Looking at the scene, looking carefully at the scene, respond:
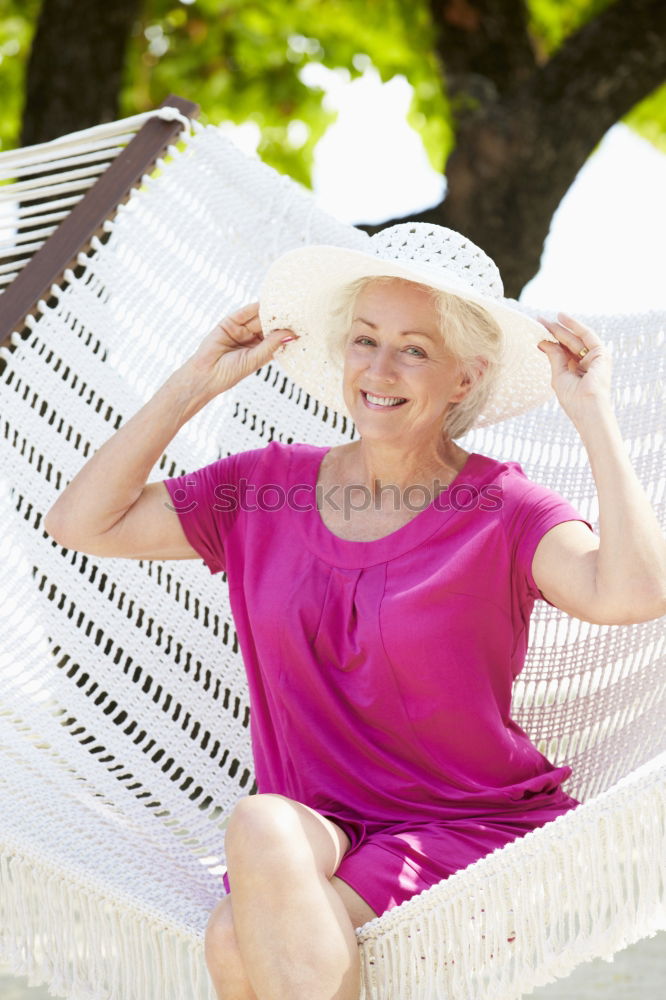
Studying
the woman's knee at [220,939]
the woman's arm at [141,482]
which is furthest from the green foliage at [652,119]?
the woman's knee at [220,939]

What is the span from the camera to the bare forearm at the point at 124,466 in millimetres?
1928

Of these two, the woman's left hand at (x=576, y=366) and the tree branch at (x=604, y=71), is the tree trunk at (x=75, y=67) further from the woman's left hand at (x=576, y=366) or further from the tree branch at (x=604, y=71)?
the woman's left hand at (x=576, y=366)

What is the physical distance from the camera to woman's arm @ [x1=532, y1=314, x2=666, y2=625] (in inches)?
61.7

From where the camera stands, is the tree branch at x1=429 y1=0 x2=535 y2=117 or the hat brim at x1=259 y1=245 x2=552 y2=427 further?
the tree branch at x1=429 y1=0 x2=535 y2=117

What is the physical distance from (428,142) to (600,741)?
16.8ft

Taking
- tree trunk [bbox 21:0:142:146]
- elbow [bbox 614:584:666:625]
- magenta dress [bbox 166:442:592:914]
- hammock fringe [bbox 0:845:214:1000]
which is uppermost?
tree trunk [bbox 21:0:142:146]

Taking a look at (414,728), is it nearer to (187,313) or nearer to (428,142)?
(187,313)

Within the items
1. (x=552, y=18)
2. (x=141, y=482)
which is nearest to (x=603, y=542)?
(x=141, y=482)

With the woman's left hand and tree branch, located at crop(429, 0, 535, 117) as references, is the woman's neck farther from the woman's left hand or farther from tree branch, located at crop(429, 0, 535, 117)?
tree branch, located at crop(429, 0, 535, 117)

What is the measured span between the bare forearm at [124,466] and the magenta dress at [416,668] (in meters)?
0.23

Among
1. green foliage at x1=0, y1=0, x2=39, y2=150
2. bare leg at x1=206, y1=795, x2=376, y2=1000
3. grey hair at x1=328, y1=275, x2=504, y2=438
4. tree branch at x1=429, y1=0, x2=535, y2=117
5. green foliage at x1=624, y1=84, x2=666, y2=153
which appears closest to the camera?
bare leg at x1=206, y1=795, x2=376, y2=1000

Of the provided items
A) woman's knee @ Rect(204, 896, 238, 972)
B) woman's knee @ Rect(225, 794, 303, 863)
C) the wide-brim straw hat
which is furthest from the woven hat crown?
woman's knee @ Rect(204, 896, 238, 972)

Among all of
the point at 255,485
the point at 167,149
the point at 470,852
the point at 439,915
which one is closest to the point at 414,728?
the point at 470,852

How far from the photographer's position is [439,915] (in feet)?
4.83
